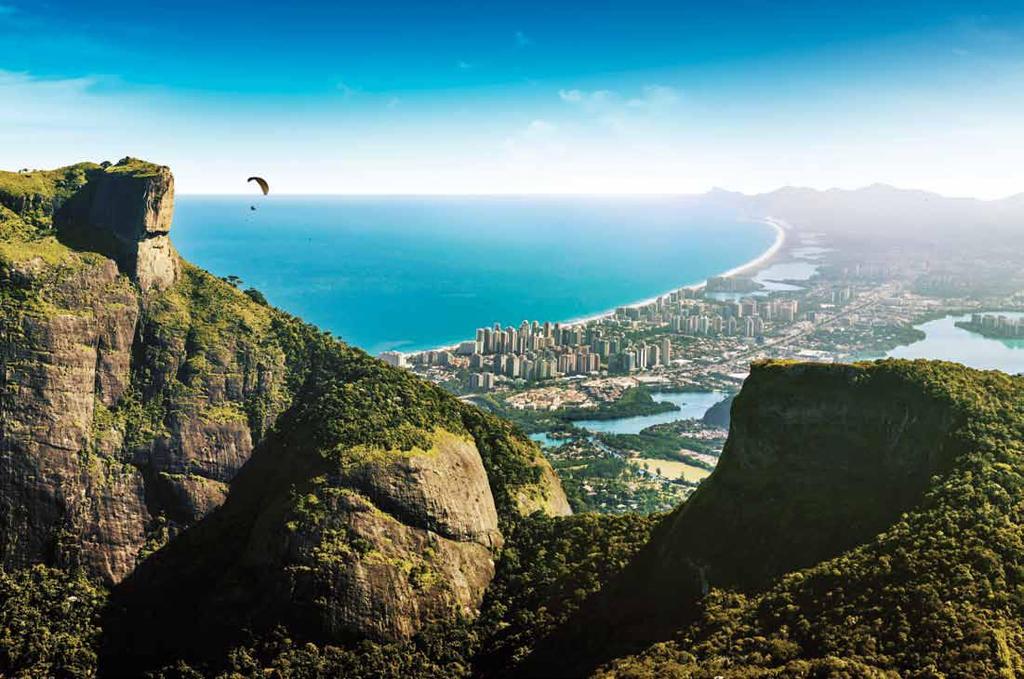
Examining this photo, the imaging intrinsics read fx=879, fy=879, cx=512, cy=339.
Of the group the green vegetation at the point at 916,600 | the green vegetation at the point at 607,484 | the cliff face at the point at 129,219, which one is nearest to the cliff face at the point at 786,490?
the green vegetation at the point at 916,600

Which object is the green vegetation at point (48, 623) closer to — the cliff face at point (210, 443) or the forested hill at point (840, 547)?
the cliff face at point (210, 443)

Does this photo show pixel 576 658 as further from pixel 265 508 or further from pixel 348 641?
pixel 265 508

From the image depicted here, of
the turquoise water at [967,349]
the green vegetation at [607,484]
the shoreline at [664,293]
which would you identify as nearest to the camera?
the green vegetation at [607,484]

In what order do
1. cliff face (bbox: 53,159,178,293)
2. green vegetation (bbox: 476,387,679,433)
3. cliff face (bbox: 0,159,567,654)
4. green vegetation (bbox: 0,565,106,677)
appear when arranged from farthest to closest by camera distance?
green vegetation (bbox: 476,387,679,433) < cliff face (bbox: 53,159,178,293) < cliff face (bbox: 0,159,567,654) < green vegetation (bbox: 0,565,106,677)

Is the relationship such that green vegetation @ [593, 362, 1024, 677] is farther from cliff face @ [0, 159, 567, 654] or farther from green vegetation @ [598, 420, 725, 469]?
green vegetation @ [598, 420, 725, 469]

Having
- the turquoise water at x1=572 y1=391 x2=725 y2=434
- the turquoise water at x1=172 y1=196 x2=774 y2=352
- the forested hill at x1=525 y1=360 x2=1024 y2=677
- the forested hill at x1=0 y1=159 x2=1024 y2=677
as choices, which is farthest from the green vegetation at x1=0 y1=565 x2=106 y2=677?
the turquoise water at x1=172 y1=196 x2=774 y2=352

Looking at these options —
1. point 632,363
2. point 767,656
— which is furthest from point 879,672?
point 632,363

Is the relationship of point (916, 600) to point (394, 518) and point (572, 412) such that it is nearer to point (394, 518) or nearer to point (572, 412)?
point (394, 518)
